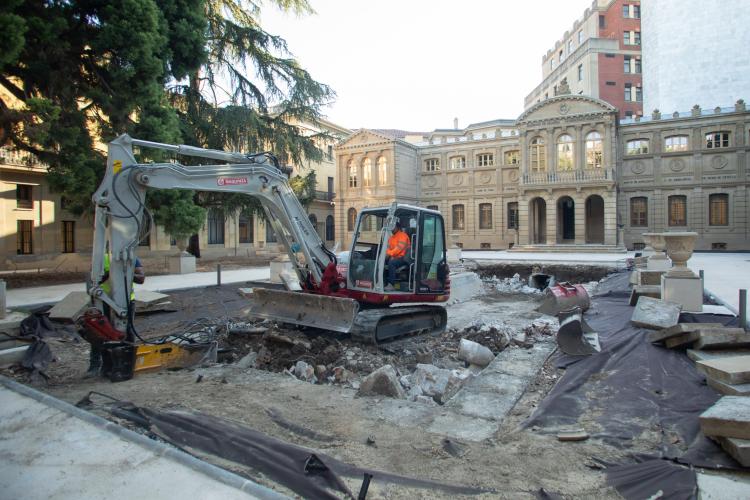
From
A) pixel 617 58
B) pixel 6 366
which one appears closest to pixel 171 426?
pixel 6 366

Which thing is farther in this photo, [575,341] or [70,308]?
[70,308]

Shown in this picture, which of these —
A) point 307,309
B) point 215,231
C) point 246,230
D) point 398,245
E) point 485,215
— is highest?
point 485,215

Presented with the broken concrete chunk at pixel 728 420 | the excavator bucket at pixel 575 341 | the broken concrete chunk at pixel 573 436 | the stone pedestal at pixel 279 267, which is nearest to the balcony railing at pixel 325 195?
the stone pedestal at pixel 279 267

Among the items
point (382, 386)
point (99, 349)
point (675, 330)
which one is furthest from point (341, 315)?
point (675, 330)

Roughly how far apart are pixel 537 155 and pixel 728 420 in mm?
33459

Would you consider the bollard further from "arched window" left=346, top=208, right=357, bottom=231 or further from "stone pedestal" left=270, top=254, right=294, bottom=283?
"arched window" left=346, top=208, right=357, bottom=231

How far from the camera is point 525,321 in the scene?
10406 mm

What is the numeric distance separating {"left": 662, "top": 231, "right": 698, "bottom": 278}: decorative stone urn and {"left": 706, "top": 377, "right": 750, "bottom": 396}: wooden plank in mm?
4223

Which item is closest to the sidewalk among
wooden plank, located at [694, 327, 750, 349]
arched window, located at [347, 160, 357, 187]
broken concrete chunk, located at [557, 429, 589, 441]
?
broken concrete chunk, located at [557, 429, 589, 441]

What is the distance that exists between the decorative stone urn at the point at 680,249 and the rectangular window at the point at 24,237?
26.1 m

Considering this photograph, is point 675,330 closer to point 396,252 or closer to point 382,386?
point 382,386

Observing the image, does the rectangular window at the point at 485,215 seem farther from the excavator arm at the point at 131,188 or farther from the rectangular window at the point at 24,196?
the excavator arm at the point at 131,188

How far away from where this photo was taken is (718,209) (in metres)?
31.6

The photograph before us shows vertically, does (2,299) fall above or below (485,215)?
below
